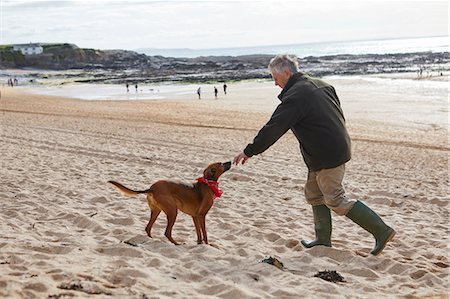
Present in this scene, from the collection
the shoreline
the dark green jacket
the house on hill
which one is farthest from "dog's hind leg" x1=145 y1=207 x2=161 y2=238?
the house on hill

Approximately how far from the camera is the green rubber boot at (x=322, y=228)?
5.59 metres

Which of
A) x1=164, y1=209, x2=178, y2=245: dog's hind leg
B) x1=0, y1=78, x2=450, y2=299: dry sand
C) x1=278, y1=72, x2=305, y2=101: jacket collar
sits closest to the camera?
x1=0, y1=78, x2=450, y2=299: dry sand

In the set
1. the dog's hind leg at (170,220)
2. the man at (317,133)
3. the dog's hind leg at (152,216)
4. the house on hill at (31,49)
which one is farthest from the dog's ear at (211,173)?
the house on hill at (31,49)

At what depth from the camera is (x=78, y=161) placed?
11062mm

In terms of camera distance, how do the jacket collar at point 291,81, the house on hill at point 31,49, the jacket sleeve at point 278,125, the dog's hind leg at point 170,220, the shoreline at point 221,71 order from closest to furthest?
the jacket sleeve at point 278,125 → the jacket collar at point 291,81 → the dog's hind leg at point 170,220 → the shoreline at point 221,71 → the house on hill at point 31,49

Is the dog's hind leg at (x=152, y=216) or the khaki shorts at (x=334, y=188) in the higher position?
the khaki shorts at (x=334, y=188)

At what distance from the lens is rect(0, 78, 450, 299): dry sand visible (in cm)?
417

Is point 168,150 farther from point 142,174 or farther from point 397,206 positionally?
point 397,206

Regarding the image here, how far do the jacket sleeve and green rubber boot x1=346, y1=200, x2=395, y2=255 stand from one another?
3.50 ft

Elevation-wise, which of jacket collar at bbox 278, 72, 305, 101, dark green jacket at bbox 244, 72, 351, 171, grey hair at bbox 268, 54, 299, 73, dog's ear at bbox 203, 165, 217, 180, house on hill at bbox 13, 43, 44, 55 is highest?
house on hill at bbox 13, 43, 44, 55

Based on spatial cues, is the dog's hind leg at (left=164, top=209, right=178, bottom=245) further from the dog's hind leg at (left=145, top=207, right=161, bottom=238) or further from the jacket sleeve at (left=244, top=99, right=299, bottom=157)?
the jacket sleeve at (left=244, top=99, right=299, bottom=157)

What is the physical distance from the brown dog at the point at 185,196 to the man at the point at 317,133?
387 mm

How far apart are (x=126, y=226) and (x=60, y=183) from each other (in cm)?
276

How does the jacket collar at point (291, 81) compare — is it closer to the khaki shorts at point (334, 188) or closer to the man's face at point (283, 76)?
the man's face at point (283, 76)
